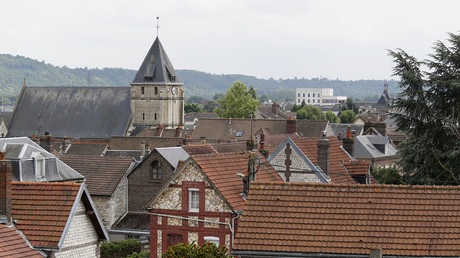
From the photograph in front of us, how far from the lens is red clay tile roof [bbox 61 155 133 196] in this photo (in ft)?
136

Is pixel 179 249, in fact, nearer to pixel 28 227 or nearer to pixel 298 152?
pixel 28 227

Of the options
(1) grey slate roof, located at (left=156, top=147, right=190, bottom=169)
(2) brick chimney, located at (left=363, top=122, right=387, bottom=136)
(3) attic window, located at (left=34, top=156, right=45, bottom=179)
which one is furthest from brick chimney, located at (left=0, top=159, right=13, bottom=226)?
(2) brick chimney, located at (left=363, top=122, right=387, bottom=136)

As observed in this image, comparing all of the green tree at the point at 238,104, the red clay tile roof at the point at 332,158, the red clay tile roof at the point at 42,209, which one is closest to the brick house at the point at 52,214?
the red clay tile roof at the point at 42,209

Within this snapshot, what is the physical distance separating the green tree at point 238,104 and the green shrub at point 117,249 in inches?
2824

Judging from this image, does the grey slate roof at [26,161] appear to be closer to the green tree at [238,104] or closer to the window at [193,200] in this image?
the window at [193,200]

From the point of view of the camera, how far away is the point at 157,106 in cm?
10556

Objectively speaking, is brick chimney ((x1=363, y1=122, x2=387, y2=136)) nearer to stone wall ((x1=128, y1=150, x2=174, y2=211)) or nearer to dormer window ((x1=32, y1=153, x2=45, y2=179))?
stone wall ((x1=128, y1=150, x2=174, y2=211))

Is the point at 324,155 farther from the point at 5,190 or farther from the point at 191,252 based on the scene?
the point at 5,190

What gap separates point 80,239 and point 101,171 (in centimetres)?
2136

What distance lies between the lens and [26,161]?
3322 cm

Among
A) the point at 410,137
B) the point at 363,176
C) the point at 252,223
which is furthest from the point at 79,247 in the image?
the point at 410,137

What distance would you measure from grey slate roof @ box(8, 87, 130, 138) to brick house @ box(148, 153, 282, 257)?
7589 centimetres

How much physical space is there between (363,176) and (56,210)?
48.7 feet

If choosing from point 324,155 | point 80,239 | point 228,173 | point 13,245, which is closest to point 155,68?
point 324,155
